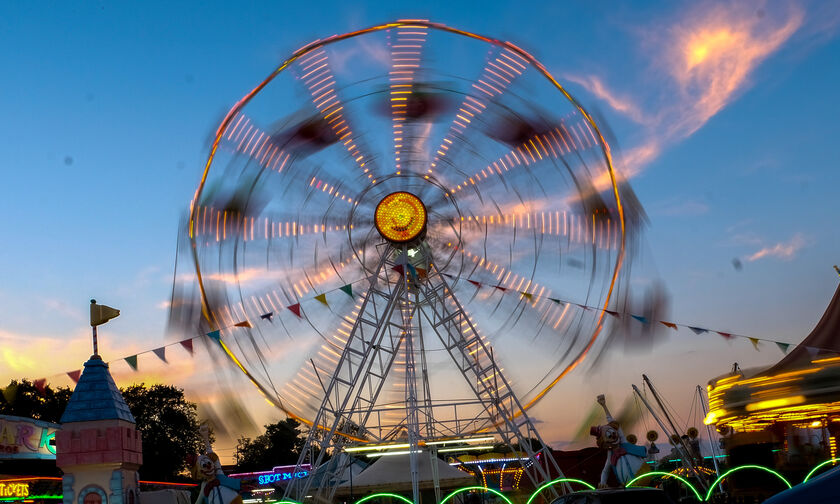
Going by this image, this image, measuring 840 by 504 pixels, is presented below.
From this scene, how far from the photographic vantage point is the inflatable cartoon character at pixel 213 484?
1330 centimetres

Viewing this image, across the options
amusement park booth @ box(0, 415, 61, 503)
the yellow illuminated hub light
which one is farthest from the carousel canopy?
amusement park booth @ box(0, 415, 61, 503)

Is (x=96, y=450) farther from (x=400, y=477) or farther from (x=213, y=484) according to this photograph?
(x=400, y=477)

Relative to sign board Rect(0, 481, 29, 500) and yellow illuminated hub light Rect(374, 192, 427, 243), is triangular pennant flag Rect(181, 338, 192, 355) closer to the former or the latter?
yellow illuminated hub light Rect(374, 192, 427, 243)

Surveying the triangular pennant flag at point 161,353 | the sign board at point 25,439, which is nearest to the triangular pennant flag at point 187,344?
the triangular pennant flag at point 161,353

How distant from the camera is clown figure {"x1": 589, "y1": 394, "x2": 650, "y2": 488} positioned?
604 inches

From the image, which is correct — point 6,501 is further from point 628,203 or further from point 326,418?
point 628,203

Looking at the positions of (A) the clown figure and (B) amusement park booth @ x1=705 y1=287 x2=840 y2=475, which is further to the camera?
(B) amusement park booth @ x1=705 y1=287 x2=840 y2=475

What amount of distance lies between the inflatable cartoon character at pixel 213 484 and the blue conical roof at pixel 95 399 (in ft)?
4.71

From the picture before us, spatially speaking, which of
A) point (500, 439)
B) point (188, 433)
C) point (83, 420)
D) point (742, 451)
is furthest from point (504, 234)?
point (188, 433)

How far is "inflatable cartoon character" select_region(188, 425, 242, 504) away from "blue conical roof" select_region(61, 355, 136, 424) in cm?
144

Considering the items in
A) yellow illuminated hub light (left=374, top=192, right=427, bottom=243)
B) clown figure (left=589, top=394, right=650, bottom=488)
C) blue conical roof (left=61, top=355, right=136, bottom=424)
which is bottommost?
clown figure (left=589, top=394, right=650, bottom=488)

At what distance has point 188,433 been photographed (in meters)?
53.0

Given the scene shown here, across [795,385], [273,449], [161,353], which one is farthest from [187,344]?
[273,449]

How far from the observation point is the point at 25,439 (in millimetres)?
21672
